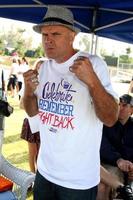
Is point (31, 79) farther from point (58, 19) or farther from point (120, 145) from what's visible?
point (120, 145)

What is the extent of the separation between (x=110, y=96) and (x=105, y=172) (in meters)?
1.60

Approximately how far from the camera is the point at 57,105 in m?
2.08

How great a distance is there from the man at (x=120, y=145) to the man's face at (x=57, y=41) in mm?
1642

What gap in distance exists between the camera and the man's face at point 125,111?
3678 millimetres

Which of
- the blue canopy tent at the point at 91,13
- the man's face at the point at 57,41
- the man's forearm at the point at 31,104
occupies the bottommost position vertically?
the man's forearm at the point at 31,104

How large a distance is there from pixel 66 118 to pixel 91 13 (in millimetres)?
1970

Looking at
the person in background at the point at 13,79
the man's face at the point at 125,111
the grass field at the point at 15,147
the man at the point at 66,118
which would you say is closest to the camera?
the man at the point at 66,118

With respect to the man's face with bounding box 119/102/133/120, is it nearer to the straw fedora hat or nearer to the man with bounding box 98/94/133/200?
the man with bounding box 98/94/133/200

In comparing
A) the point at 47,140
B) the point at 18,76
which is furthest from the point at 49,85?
the point at 18,76

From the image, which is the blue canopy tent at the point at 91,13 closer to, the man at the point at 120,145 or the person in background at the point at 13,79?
the man at the point at 120,145

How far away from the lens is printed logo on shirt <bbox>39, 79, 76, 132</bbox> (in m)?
2.03

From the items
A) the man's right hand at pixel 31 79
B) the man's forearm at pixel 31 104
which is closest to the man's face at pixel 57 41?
the man's right hand at pixel 31 79

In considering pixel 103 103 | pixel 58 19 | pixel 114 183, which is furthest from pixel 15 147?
pixel 103 103

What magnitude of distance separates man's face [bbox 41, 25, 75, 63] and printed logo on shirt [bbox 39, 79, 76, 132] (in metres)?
0.15
